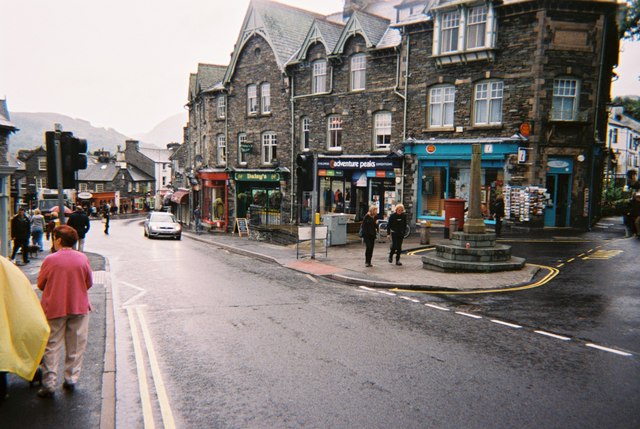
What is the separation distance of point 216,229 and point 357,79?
17.0 meters

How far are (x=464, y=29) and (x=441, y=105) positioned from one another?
135 inches

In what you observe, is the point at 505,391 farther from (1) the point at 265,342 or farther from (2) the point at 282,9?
(2) the point at 282,9

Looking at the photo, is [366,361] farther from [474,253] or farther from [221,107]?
[221,107]

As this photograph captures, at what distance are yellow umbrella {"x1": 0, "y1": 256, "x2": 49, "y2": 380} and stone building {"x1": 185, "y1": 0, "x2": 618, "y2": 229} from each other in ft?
49.8

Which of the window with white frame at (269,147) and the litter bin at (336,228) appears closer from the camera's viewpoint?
the litter bin at (336,228)

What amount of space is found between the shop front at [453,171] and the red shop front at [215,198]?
16.3 metres

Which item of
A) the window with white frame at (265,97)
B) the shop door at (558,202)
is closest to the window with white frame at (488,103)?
the shop door at (558,202)

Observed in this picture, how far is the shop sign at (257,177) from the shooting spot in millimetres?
30909

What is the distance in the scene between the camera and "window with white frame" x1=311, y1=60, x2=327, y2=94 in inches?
1088

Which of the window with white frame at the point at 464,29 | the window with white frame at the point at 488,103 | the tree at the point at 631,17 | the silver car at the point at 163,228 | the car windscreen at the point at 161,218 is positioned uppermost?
the tree at the point at 631,17

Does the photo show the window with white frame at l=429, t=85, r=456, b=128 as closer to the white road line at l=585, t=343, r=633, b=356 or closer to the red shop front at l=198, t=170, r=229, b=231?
the white road line at l=585, t=343, r=633, b=356

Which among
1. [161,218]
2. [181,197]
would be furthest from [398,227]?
[181,197]

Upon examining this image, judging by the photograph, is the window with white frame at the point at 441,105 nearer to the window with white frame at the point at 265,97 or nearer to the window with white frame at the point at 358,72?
the window with white frame at the point at 358,72

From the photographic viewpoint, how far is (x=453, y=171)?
23.0 m
